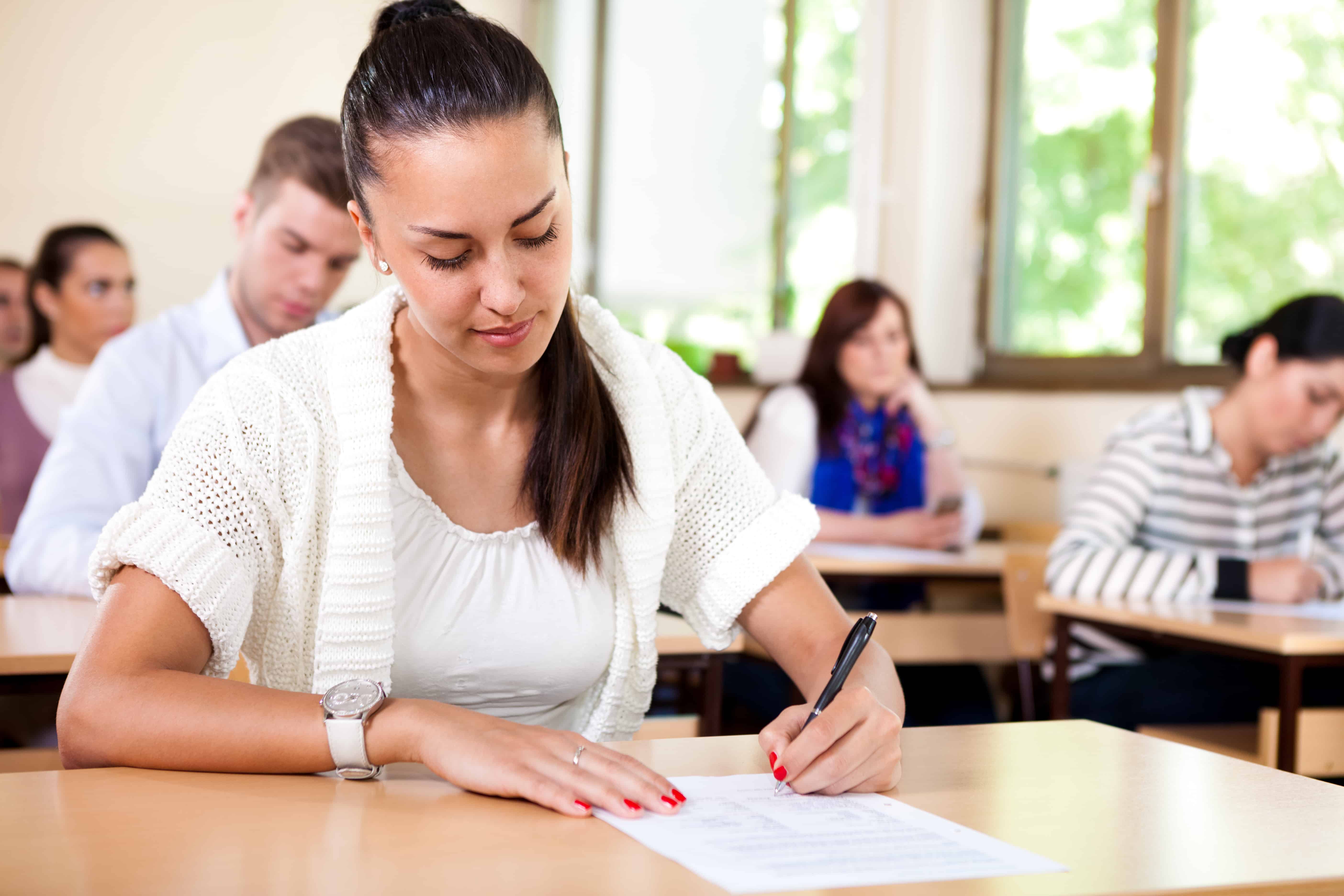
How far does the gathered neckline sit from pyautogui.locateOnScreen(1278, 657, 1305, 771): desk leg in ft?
4.57

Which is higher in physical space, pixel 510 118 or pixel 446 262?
pixel 510 118

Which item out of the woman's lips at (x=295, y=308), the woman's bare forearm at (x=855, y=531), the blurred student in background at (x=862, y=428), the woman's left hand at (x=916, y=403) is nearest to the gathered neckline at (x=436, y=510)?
the woman's lips at (x=295, y=308)

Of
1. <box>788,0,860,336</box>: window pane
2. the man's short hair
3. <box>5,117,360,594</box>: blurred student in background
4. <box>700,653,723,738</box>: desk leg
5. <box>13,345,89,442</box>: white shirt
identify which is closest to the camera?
<box>700,653,723,738</box>: desk leg

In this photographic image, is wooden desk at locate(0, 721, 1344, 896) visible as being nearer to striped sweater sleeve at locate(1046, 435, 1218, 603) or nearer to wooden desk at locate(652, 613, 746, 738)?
wooden desk at locate(652, 613, 746, 738)

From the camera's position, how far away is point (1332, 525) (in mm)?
2887

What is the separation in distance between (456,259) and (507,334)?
0.31ft

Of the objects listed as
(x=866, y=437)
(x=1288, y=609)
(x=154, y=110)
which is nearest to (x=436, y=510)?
(x=1288, y=609)

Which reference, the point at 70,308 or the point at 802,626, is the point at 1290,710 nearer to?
the point at 802,626

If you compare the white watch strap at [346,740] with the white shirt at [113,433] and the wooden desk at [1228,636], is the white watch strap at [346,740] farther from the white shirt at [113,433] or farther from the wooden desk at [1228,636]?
the wooden desk at [1228,636]

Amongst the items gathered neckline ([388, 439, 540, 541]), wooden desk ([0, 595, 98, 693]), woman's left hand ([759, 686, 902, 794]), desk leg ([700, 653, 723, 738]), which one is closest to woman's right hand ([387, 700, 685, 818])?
woman's left hand ([759, 686, 902, 794])

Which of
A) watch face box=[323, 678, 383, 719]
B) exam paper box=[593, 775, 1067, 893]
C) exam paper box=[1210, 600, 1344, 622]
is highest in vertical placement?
watch face box=[323, 678, 383, 719]

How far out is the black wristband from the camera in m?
2.57

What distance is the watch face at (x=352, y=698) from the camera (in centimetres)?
100

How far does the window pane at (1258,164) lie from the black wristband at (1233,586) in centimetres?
135
